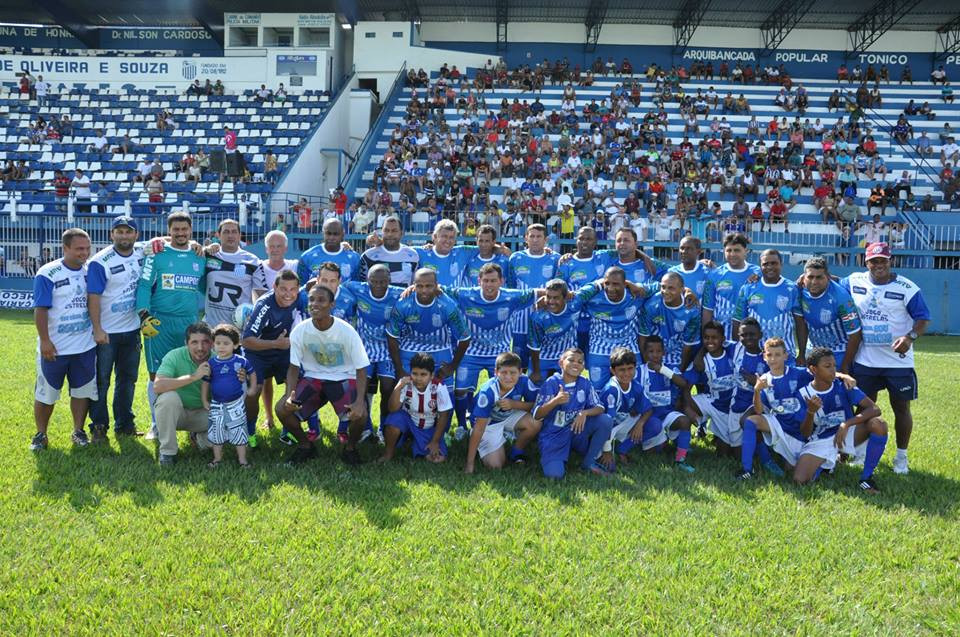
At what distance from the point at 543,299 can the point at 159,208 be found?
1798 centimetres

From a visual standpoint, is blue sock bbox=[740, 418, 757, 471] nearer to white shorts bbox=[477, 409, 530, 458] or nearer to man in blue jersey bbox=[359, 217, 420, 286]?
white shorts bbox=[477, 409, 530, 458]

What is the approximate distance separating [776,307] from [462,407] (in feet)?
10.4

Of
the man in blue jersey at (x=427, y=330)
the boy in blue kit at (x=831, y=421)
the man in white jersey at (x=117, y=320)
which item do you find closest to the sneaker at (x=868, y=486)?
the boy in blue kit at (x=831, y=421)

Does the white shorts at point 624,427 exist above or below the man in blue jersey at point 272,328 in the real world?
below

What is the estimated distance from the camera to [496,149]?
27.5 metres

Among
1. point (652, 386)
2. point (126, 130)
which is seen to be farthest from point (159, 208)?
point (652, 386)

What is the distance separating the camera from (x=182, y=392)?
638 centimetres

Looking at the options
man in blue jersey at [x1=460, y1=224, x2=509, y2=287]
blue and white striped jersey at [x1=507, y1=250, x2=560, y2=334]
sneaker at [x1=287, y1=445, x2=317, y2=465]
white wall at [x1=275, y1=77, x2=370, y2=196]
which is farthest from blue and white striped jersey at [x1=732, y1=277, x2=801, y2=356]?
white wall at [x1=275, y1=77, x2=370, y2=196]

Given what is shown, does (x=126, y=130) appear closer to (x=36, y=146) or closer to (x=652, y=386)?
(x=36, y=146)

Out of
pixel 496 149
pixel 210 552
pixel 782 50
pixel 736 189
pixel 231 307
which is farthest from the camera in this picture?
pixel 782 50

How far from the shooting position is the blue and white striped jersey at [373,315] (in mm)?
7055

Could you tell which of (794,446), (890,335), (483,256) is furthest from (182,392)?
(890,335)

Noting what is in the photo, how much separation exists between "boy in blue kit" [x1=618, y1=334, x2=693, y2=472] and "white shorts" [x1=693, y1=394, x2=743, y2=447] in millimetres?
237

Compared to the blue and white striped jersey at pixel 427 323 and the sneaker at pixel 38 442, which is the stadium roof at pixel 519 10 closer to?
the blue and white striped jersey at pixel 427 323
